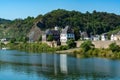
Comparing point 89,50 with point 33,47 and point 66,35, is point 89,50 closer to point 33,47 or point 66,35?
point 33,47

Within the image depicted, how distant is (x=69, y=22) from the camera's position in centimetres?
12500

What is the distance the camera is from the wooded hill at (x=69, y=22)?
11961 centimetres

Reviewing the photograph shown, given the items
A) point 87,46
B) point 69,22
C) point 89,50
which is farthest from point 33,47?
point 69,22

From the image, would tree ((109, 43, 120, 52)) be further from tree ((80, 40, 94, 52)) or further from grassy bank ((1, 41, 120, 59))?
tree ((80, 40, 94, 52))

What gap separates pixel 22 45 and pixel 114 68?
53291mm

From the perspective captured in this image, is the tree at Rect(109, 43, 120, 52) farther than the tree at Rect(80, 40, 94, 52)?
No

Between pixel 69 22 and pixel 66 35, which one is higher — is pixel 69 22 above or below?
above

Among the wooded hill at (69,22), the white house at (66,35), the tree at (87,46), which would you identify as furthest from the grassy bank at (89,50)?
the wooded hill at (69,22)

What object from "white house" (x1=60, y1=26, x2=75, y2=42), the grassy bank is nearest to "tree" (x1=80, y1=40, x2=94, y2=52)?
the grassy bank

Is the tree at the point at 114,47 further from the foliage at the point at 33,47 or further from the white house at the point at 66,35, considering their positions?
the white house at the point at 66,35

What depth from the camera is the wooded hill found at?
4709 inches

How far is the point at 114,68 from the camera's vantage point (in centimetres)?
3738

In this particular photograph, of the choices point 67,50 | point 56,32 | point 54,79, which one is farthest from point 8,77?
point 56,32

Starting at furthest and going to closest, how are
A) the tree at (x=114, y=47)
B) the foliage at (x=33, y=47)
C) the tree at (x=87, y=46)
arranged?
the foliage at (x=33, y=47) < the tree at (x=87, y=46) < the tree at (x=114, y=47)
